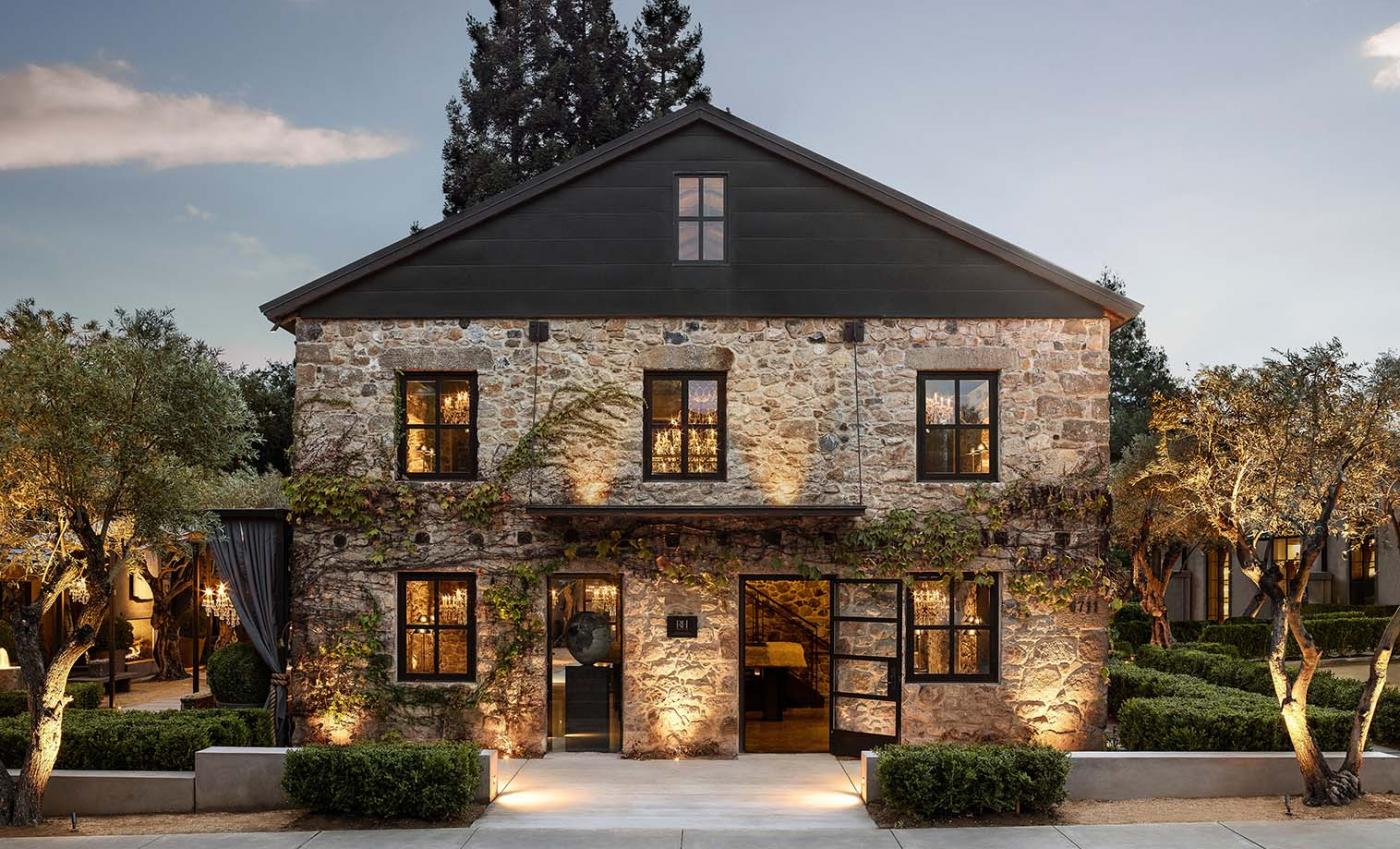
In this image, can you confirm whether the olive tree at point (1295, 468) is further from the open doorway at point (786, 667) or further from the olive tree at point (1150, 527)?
the olive tree at point (1150, 527)

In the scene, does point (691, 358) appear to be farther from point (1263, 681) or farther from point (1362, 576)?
point (1362, 576)

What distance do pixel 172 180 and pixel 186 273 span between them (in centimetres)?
311

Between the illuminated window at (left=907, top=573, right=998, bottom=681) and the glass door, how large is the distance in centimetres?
32

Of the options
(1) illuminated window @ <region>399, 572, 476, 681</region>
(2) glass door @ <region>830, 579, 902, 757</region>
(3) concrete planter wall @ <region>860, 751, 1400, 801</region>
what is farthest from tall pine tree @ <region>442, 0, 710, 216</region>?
(3) concrete planter wall @ <region>860, 751, 1400, 801</region>

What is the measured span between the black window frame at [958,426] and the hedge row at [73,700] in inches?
450

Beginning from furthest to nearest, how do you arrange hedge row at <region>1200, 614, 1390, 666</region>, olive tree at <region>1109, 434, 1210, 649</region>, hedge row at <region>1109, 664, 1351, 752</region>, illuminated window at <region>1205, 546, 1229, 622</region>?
illuminated window at <region>1205, 546, 1229, 622</region> < hedge row at <region>1200, 614, 1390, 666</region> < olive tree at <region>1109, 434, 1210, 649</region> < hedge row at <region>1109, 664, 1351, 752</region>

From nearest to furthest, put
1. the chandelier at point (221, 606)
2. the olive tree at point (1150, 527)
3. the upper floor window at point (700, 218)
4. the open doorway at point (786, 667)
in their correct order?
the upper floor window at point (700, 218) < the open doorway at point (786, 667) < the chandelier at point (221, 606) < the olive tree at point (1150, 527)

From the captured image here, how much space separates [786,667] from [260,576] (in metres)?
7.36

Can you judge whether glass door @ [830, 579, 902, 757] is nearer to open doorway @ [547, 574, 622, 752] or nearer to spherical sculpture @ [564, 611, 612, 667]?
open doorway @ [547, 574, 622, 752]

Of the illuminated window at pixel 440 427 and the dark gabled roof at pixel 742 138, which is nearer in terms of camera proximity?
the dark gabled roof at pixel 742 138

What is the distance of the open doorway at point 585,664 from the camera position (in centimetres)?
1245

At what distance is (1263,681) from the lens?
45.2ft

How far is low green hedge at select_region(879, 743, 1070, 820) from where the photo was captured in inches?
363

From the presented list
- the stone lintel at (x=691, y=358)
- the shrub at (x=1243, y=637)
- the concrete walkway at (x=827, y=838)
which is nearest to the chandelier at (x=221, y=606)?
the concrete walkway at (x=827, y=838)
